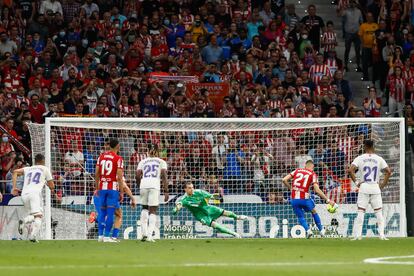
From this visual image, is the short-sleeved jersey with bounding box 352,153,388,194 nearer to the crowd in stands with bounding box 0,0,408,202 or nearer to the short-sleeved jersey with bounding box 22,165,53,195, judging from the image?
the short-sleeved jersey with bounding box 22,165,53,195

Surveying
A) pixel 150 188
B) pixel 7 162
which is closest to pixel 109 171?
pixel 150 188

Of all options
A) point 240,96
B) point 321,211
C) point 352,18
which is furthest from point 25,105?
point 352,18

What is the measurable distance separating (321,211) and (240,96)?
507cm

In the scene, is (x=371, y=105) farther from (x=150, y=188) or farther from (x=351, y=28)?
(x=150, y=188)

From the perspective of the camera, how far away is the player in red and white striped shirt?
1350 inches

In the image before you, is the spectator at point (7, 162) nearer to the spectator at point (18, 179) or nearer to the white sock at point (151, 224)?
the spectator at point (18, 179)

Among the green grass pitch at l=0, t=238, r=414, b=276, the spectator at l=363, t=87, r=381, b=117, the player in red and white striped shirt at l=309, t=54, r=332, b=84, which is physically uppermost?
the player in red and white striped shirt at l=309, t=54, r=332, b=84

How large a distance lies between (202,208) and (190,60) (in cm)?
795

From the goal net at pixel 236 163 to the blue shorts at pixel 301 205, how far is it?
2010mm

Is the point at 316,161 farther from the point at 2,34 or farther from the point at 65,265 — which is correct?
the point at 65,265

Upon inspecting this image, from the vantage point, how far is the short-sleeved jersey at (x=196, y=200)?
86.4ft

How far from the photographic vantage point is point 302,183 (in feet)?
85.4

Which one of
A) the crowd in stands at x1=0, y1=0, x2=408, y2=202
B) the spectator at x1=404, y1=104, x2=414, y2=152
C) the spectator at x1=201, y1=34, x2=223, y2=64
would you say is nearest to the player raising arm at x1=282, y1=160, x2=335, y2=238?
the crowd in stands at x1=0, y1=0, x2=408, y2=202

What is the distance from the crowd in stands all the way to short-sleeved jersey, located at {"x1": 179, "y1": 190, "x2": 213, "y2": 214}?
16.5 feet
